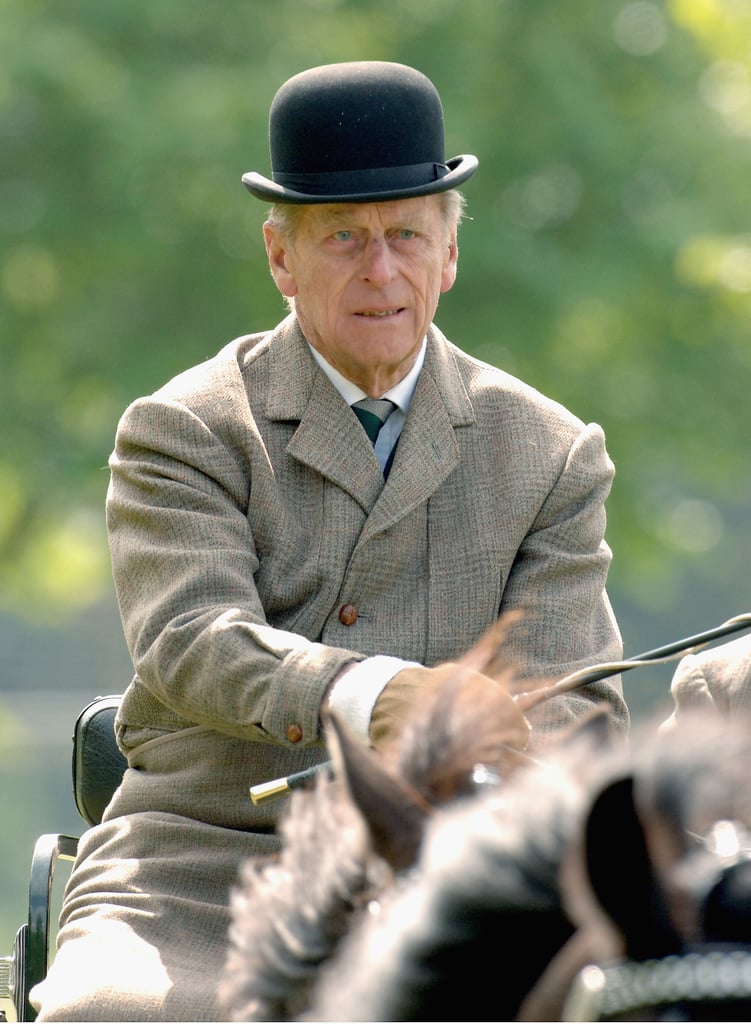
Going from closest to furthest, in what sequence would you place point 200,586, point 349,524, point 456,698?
point 456,698 < point 200,586 < point 349,524

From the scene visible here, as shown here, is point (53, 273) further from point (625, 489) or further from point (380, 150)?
point (380, 150)

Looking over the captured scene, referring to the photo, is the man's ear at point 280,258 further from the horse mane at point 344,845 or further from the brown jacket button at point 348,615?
the horse mane at point 344,845

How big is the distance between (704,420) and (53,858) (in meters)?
7.59

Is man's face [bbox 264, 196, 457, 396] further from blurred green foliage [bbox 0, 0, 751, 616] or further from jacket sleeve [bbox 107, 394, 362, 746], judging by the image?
blurred green foliage [bbox 0, 0, 751, 616]

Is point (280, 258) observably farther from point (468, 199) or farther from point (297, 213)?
point (468, 199)

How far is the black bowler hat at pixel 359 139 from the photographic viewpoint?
9.09ft

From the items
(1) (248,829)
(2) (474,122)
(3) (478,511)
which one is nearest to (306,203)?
(3) (478,511)

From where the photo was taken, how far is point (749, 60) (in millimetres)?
9617

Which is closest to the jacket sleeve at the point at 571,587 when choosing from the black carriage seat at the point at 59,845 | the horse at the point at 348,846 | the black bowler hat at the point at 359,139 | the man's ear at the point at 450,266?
the man's ear at the point at 450,266

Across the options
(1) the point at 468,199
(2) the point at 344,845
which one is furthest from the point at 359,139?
(1) the point at 468,199

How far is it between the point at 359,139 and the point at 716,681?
3.58ft

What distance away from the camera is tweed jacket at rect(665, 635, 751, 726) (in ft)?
9.00

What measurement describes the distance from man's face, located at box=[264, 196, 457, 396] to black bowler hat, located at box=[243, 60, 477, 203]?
0.19 feet

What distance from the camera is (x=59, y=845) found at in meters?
3.29
